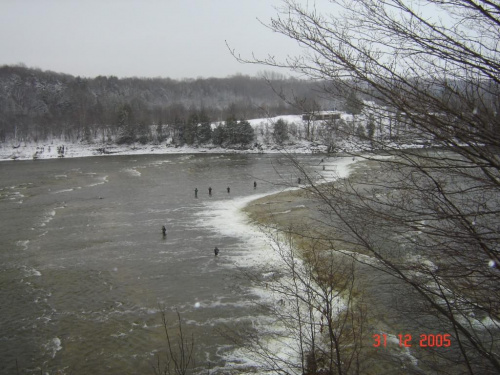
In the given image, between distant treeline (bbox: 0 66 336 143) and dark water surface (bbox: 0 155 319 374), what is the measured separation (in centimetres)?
3273

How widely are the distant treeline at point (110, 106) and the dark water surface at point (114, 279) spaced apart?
107 ft

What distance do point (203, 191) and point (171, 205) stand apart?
18.4ft

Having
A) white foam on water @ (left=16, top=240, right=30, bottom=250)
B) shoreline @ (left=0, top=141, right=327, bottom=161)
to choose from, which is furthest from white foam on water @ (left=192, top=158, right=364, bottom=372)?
shoreline @ (left=0, top=141, right=327, bottom=161)

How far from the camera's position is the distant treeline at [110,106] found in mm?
86125

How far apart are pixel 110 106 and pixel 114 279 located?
361 ft

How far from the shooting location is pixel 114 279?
52.1 ft

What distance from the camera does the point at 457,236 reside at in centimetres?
324

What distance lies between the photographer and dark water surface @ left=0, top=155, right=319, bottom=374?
10953 millimetres

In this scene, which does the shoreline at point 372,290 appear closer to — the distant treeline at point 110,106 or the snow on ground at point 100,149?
the distant treeline at point 110,106

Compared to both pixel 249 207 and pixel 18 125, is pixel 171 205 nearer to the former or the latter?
pixel 249 207
